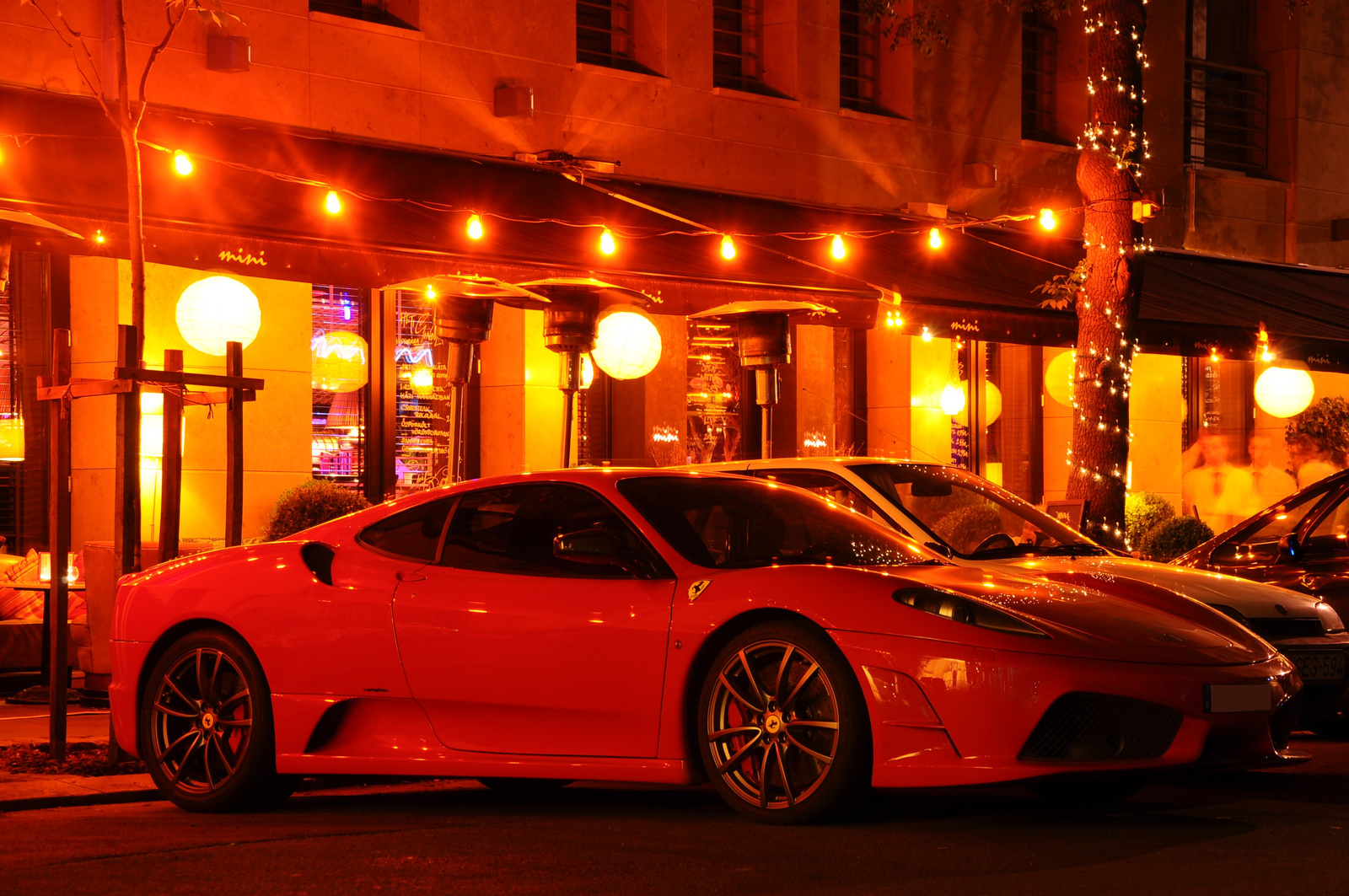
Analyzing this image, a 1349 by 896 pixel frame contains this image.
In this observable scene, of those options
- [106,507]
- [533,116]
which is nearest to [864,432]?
[533,116]

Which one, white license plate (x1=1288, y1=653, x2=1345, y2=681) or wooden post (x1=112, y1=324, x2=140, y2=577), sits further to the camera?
white license plate (x1=1288, y1=653, x2=1345, y2=681)

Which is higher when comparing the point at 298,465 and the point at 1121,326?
the point at 1121,326

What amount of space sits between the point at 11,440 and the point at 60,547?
6168mm

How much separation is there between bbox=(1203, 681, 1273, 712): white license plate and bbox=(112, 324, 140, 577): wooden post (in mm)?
5053

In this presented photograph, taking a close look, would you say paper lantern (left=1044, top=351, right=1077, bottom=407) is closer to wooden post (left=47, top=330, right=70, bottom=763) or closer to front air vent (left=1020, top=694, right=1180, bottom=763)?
wooden post (left=47, top=330, right=70, bottom=763)

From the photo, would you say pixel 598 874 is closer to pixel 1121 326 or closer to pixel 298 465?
pixel 1121 326

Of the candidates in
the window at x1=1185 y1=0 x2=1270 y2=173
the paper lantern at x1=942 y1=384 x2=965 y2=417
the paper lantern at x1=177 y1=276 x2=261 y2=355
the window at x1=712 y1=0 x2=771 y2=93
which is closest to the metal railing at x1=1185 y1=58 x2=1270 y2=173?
the window at x1=1185 y1=0 x2=1270 y2=173

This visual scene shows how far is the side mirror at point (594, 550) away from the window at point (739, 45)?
13.1 m

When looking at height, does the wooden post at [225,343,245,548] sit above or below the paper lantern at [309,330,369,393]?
below

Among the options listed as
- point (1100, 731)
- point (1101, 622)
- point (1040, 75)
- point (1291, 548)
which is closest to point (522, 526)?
point (1101, 622)

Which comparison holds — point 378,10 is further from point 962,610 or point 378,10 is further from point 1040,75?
point 962,610

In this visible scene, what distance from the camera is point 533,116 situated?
16844 mm

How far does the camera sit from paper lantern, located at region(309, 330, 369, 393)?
15.8m

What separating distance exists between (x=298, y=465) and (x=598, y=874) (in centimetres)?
1096
